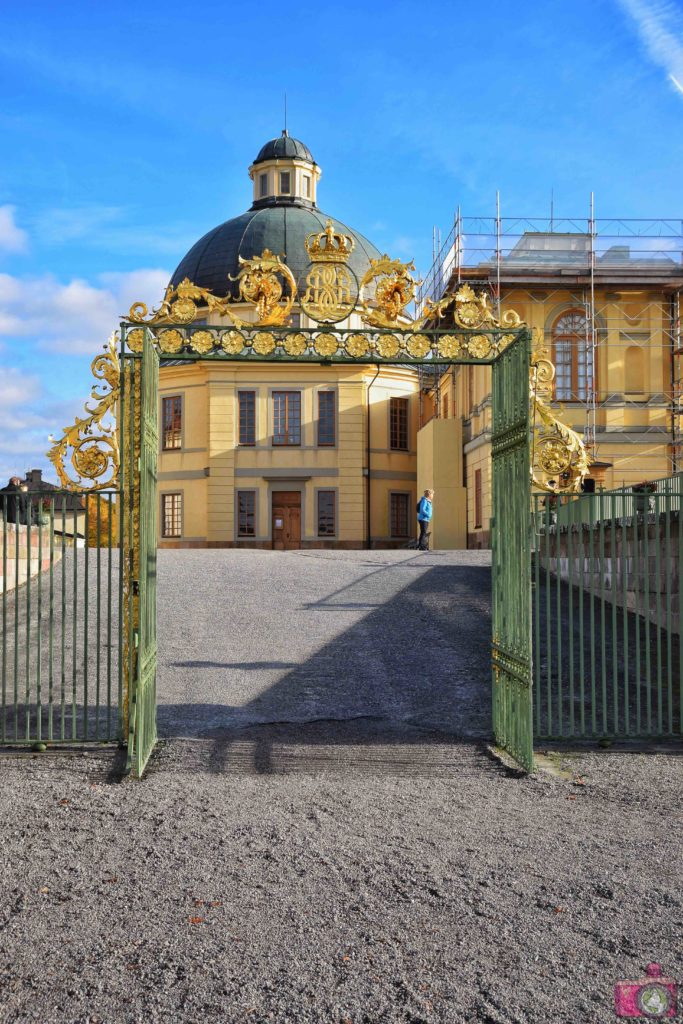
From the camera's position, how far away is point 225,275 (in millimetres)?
35500

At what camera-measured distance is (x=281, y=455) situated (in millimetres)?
34062

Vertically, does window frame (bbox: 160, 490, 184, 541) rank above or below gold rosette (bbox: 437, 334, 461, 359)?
below

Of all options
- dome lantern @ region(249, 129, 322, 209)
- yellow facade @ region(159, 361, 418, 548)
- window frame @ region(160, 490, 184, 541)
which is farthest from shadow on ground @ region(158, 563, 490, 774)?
dome lantern @ region(249, 129, 322, 209)

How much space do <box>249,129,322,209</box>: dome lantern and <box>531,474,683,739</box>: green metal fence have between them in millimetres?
27272

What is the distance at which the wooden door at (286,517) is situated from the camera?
33.9 meters

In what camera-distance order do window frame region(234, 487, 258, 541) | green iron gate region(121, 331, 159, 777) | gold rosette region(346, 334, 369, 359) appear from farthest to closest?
window frame region(234, 487, 258, 541) → gold rosette region(346, 334, 369, 359) → green iron gate region(121, 331, 159, 777)

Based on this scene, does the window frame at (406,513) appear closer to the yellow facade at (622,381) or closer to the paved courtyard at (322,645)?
the yellow facade at (622,381)

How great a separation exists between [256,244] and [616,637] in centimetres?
2862

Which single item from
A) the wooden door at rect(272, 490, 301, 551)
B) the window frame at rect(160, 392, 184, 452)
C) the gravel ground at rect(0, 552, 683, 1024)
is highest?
the window frame at rect(160, 392, 184, 452)

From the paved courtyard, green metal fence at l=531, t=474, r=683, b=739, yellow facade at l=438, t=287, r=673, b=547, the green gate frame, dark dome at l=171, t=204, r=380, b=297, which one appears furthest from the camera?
dark dome at l=171, t=204, r=380, b=297

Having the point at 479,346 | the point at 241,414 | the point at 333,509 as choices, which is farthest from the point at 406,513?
the point at 479,346

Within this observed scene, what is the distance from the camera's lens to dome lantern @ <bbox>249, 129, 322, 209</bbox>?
1528 inches

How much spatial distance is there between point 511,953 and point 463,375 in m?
29.0

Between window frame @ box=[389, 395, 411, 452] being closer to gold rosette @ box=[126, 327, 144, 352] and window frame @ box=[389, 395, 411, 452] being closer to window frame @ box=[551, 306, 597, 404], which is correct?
window frame @ box=[551, 306, 597, 404]
